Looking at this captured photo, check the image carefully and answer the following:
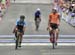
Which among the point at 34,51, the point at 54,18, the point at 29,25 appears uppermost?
the point at 54,18

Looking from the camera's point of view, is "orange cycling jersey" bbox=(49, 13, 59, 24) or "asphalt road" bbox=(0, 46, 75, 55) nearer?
"asphalt road" bbox=(0, 46, 75, 55)

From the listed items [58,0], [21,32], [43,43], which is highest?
[21,32]

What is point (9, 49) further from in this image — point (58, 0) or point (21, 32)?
point (58, 0)

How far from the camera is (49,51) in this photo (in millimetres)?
17234

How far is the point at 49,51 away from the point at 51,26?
5.71 ft

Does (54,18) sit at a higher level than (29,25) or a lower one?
higher

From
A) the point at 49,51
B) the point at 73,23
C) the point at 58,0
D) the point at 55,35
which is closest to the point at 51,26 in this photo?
the point at 55,35

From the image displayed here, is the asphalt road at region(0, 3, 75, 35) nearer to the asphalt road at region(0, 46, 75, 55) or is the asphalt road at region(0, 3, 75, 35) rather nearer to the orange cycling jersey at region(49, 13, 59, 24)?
the orange cycling jersey at region(49, 13, 59, 24)

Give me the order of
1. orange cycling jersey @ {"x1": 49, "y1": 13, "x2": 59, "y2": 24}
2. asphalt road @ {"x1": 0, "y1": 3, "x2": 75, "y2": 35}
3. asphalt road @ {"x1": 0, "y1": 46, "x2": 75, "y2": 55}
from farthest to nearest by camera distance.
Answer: asphalt road @ {"x1": 0, "y1": 3, "x2": 75, "y2": 35}, orange cycling jersey @ {"x1": 49, "y1": 13, "x2": 59, "y2": 24}, asphalt road @ {"x1": 0, "y1": 46, "x2": 75, "y2": 55}

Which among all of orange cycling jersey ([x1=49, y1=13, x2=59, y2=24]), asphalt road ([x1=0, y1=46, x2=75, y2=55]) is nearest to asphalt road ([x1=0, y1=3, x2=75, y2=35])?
orange cycling jersey ([x1=49, y1=13, x2=59, y2=24])

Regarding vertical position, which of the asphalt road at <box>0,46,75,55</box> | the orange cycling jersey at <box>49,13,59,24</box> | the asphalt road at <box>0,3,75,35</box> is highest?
the orange cycling jersey at <box>49,13,59,24</box>

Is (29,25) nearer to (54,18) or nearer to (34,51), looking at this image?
(54,18)

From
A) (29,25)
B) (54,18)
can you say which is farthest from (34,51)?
(29,25)

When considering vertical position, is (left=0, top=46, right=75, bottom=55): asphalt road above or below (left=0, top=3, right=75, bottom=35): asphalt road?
above
